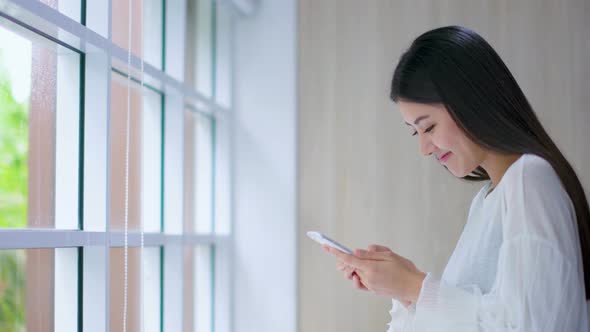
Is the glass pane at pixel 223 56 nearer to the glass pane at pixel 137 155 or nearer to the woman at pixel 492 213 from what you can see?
the glass pane at pixel 137 155

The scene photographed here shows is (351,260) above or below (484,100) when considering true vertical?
below

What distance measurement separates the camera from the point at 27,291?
1.26 metres

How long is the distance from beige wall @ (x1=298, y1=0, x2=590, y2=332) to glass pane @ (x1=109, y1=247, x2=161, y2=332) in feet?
2.15

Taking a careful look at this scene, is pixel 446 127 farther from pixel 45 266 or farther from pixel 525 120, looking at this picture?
pixel 45 266

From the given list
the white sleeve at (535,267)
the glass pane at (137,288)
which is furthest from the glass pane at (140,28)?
the white sleeve at (535,267)

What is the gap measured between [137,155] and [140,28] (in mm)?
289

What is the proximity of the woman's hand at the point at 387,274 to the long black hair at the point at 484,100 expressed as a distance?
0.84 ft

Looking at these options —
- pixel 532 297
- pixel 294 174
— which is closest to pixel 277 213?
pixel 294 174

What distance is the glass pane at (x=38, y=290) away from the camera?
1187 millimetres

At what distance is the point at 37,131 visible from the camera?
4.29 feet

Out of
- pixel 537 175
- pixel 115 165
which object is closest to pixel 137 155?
pixel 115 165

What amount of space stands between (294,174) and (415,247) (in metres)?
0.45

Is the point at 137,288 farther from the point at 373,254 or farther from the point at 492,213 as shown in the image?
the point at 492,213

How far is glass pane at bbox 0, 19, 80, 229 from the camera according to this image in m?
1.20
